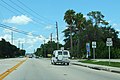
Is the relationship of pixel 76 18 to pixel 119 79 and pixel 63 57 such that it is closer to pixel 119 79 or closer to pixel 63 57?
pixel 63 57

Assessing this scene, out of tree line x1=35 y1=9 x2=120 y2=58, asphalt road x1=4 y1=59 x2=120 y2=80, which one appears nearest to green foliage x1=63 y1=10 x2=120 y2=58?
tree line x1=35 y1=9 x2=120 y2=58

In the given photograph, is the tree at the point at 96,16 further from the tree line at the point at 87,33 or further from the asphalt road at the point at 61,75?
the asphalt road at the point at 61,75

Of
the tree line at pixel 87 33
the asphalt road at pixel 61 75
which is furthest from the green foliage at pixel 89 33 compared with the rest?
the asphalt road at pixel 61 75

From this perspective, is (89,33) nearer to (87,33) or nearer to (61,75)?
(87,33)

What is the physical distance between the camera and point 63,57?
41.9m

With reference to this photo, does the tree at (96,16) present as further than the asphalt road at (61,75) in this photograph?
Yes

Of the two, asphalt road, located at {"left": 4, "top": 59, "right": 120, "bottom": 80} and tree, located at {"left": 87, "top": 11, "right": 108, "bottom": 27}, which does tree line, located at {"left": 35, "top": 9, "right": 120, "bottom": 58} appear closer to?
tree, located at {"left": 87, "top": 11, "right": 108, "bottom": 27}

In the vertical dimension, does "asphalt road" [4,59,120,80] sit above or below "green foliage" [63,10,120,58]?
below

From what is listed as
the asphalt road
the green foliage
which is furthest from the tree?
the asphalt road

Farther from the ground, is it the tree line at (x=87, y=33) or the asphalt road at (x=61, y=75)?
the tree line at (x=87, y=33)

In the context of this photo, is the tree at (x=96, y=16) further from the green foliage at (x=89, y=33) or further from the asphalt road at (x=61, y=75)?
the asphalt road at (x=61, y=75)

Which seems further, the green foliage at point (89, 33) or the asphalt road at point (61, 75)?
the green foliage at point (89, 33)

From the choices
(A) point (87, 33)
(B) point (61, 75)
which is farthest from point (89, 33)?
(B) point (61, 75)

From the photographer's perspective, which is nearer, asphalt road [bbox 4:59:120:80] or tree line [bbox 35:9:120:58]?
asphalt road [bbox 4:59:120:80]
